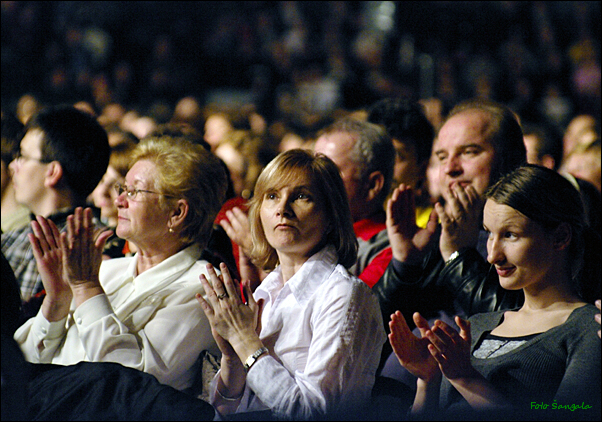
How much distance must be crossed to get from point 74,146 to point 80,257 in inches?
37.5

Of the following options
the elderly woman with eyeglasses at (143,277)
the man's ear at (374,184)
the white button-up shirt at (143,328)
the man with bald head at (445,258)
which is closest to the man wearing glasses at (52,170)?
the elderly woman with eyeglasses at (143,277)

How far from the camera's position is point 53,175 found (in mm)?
3156

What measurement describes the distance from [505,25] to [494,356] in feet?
22.9

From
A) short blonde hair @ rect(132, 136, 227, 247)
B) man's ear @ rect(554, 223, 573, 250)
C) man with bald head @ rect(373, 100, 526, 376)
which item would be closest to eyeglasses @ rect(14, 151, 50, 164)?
short blonde hair @ rect(132, 136, 227, 247)

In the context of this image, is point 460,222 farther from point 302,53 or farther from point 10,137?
point 302,53

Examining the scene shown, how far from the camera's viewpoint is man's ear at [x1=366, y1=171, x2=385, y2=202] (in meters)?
3.12

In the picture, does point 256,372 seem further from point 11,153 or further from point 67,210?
point 11,153

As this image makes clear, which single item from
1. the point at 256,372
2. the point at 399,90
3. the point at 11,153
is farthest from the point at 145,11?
the point at 256,372

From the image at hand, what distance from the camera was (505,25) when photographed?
27.6 feet

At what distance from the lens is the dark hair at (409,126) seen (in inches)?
142

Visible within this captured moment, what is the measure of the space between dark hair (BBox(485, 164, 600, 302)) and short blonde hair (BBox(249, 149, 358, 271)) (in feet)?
1.40

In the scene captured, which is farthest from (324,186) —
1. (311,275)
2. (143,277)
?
(143,277)

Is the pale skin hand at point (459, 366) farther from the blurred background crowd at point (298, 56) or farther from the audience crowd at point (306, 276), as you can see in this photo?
the blurred background crowd at point (298, 56)

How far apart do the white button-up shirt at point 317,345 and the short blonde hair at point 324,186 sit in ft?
0.19
